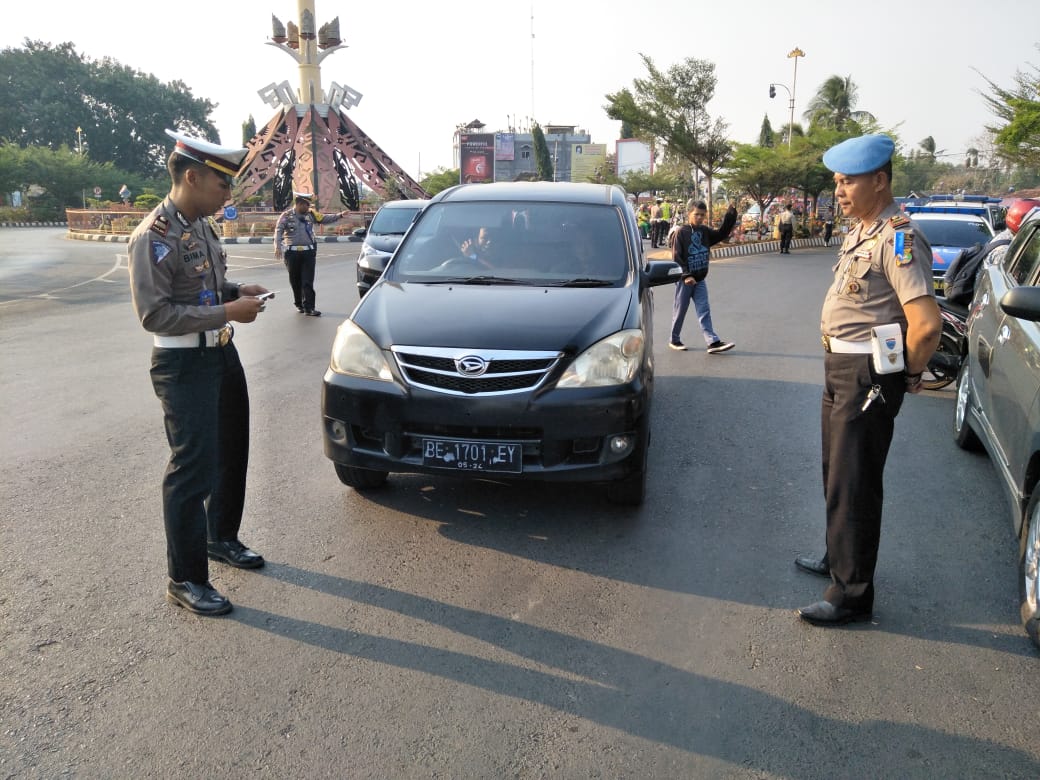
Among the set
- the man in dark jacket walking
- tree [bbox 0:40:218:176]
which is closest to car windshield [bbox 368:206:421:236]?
the man in dark jacket walking

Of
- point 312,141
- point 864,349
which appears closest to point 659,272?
point 864,349

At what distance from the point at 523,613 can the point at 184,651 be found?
1.32m

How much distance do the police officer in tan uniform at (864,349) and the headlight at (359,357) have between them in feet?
6.89

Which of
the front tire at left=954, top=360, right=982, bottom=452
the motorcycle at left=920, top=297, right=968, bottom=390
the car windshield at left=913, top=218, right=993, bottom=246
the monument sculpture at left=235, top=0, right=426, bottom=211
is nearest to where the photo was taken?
the front tire at left=954, top=360, right=982, bottom=452

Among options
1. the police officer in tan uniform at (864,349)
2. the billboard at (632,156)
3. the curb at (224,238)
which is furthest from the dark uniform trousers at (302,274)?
the billboard at (632,156)

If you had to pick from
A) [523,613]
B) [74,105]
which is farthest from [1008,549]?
[74,105]

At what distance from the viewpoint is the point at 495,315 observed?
4.32 metres

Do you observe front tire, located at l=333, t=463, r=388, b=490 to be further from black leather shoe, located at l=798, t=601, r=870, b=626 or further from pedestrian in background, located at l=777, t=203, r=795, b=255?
pedestrian in background, located at l=777, t=203, r=795, b=255

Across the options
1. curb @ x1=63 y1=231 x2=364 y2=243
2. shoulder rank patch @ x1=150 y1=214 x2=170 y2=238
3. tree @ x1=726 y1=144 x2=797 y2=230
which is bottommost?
curb @ x1=63 y1=231 x2=364 y2=243

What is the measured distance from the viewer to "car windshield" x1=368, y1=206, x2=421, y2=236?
14984 millimetres

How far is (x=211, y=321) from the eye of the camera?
331 cm

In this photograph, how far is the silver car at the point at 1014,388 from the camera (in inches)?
126

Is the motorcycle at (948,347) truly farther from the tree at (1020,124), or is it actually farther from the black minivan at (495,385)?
the tree at (1020,124)

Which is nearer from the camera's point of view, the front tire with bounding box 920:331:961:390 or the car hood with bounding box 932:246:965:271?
the front tire with bounding box 920:331:961:390
